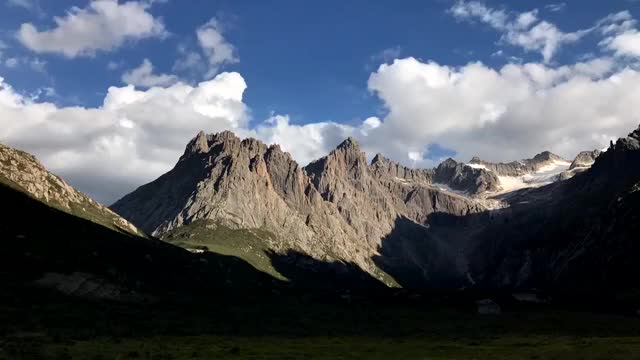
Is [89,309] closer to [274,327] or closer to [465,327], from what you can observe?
[274,327]

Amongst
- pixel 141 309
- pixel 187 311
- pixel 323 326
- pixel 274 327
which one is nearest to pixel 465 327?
pixel 323 326

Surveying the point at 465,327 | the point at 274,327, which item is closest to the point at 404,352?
the point at 274,327

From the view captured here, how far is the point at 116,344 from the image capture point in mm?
91875

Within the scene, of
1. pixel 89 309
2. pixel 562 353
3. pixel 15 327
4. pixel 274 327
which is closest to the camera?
pixel 562 353

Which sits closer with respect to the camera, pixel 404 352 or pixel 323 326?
pixel 404 352

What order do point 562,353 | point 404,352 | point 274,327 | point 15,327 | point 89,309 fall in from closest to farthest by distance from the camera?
point 562,353
point 404,352
point 15,327
point 274,327
point 89,309

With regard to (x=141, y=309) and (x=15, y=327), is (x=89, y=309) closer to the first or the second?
(x=141, y=309)

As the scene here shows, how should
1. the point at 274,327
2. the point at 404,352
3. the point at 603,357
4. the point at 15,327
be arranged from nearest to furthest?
the point at 603,357 → the point at 404,352 → the point at 15,327 → the point at 274,327

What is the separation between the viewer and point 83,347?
8519 centimetres

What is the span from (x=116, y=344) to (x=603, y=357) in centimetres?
6885

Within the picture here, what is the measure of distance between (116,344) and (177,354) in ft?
58.9

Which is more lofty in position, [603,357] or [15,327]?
[603,357]

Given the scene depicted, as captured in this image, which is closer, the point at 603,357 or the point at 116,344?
the point at 603,357

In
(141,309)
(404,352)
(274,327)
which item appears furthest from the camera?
(141,309)
